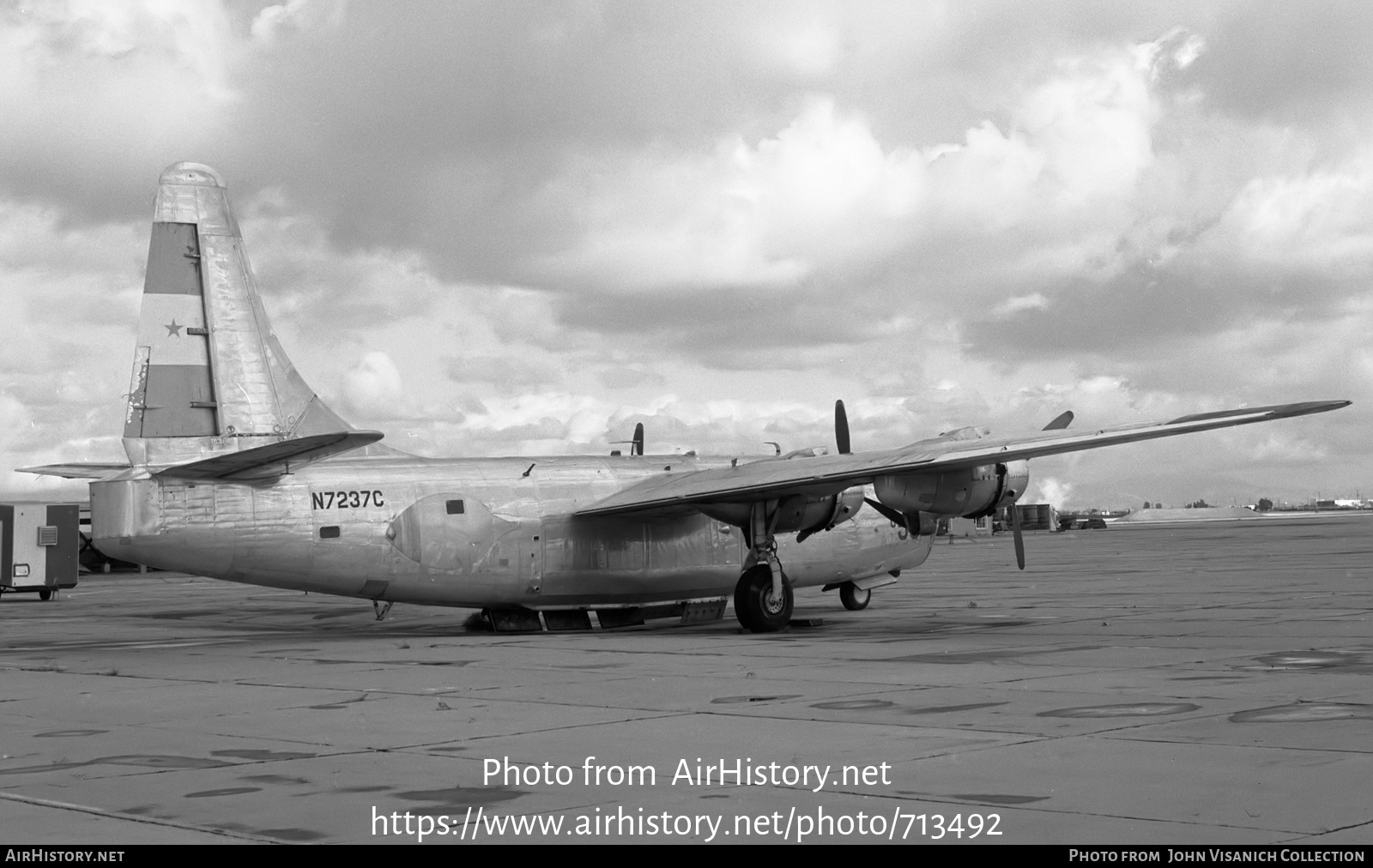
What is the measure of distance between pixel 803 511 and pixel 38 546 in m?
26.7

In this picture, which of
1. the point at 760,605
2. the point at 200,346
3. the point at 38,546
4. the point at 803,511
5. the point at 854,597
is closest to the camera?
the point at 200,346

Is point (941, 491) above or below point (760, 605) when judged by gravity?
above

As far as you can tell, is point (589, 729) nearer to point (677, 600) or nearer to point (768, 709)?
point (768, 709)

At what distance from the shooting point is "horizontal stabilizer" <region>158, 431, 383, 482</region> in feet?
60.6

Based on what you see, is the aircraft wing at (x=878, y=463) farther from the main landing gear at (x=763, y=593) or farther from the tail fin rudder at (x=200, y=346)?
the tail fin rudder at (x=200, y=346)

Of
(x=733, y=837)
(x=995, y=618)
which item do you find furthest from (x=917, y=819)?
(x=995, y=618)

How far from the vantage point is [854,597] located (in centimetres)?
2783

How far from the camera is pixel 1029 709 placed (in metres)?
11.6

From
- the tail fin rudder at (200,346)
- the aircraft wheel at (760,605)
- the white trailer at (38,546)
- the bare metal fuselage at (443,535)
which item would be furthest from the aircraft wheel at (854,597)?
the white trailer at (38,546)

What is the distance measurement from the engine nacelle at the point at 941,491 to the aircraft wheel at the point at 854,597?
5.99 m

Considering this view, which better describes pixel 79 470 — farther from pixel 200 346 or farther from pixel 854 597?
pixel 854 597

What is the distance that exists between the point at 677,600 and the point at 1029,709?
43.6 ft

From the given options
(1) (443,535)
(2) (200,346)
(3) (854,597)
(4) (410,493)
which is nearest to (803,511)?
(3) (854,597)

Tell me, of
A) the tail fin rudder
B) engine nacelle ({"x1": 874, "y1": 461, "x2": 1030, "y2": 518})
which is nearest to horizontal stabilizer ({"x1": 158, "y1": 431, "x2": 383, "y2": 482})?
the tail fin rudder
